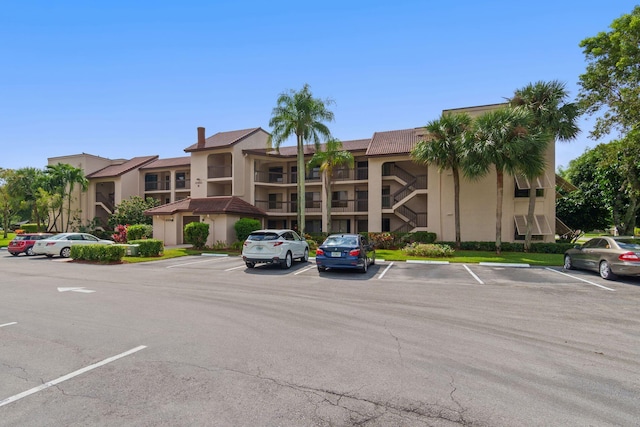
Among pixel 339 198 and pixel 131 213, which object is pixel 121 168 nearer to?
pixel 131 213

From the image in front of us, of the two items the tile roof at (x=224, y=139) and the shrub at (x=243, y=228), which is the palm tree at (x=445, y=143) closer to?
the shrub at (x=243, y=228)

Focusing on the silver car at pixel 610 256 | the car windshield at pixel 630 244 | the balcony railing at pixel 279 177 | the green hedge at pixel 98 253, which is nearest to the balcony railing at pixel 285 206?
the balcony railing at pixel 279 177

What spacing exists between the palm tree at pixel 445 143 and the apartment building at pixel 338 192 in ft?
9.26

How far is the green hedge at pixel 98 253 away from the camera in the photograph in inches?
732

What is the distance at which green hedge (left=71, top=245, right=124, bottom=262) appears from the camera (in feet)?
61.0

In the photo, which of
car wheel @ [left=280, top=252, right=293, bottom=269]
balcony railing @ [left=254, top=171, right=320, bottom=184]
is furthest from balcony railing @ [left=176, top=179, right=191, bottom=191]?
car wheel @ [left=280, top=252, right=293, bottom=269]

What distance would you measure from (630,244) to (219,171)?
28.3 metres

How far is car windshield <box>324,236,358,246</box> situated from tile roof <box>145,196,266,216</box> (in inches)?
552

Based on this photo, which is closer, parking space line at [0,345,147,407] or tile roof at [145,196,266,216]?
parking space line at [0,345,147,407]

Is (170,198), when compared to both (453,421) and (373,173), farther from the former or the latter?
(453,421)

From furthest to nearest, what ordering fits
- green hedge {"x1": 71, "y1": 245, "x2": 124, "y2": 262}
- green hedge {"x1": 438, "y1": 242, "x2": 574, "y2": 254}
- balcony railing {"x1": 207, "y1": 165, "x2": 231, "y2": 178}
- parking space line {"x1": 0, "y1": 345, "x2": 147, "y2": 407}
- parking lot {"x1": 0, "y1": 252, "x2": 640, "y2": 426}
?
balcony railing {"x1": 207, "y1": 165, "x2": 231, "y2": 178}, green hedge {"x1": 438, "y1": 242, "x2": 574, "y2": 254}, green hedge {"x1": 71, "y1": 245, "x2": 124, "y2": 262}, parking space line {"x1": 0, "y1": 345, "x2": 147, "y2": 407}, parking lot {"x1": 0, "y1": 252, "x2": 640, "y2": 426}

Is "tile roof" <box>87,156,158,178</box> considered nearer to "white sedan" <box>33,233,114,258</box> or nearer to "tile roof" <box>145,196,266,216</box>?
"tile roof" <box>145,196,266,216</box>

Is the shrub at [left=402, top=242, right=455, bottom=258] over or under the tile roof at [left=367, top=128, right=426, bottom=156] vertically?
under

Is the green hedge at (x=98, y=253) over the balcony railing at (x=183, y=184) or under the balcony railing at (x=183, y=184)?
under
